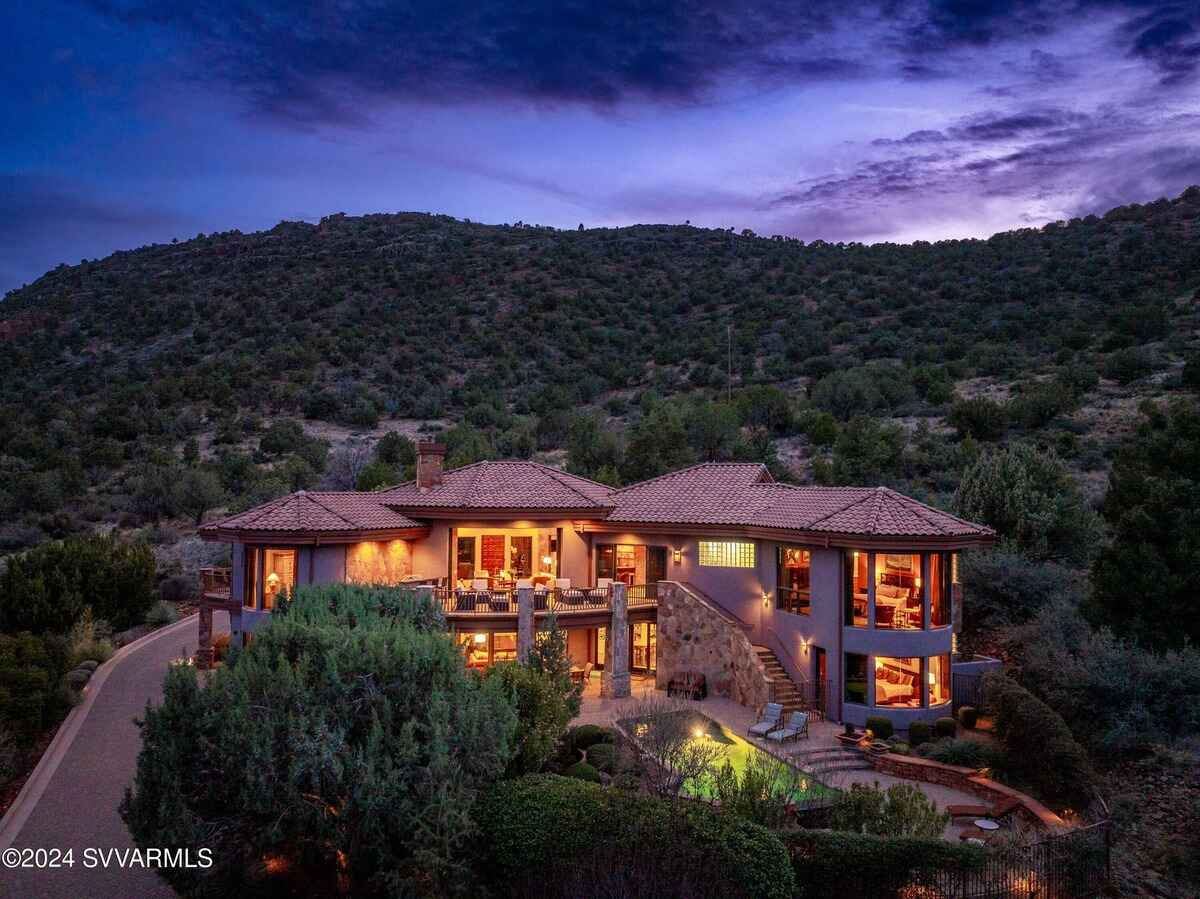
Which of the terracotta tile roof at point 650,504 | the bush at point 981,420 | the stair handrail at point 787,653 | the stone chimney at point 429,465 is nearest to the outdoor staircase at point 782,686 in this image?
the stair handrail at point 787,653

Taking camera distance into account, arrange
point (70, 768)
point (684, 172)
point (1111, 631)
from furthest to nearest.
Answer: point (684, 172) < point (1111, 631) < point (70, 768)

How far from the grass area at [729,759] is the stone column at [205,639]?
14.2 meters

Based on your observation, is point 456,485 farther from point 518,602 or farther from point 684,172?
point 684,172

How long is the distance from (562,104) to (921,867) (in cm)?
3452

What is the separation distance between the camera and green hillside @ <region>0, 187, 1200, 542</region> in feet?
146

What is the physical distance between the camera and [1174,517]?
73.7 feet

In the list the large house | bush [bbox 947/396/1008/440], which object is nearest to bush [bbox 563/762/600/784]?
the large house

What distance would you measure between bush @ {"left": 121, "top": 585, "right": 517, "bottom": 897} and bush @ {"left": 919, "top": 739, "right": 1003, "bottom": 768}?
37.4ft

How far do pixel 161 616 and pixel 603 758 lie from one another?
72.0 feet

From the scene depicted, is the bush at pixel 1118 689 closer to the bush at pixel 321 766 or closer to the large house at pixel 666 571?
the large house at pixel 666 571

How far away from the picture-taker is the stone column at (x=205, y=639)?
26.0 m

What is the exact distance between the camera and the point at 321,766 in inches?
478

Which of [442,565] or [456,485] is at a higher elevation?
[456,485]

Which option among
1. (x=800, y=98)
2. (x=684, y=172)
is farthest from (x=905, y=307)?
(x=800, y=98)
